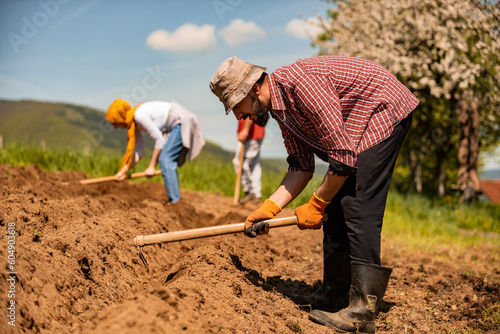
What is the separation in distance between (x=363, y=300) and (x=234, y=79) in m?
1.57

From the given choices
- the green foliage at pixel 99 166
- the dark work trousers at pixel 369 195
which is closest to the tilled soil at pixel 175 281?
the dark work trousers at pixel 369 195

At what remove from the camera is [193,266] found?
120 inches

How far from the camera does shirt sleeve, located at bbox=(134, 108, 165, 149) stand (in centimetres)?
554

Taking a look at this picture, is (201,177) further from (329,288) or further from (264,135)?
(329,288)

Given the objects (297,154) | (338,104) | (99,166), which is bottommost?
(99,166)

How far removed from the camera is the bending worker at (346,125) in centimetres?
245

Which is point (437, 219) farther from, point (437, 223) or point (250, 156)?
point (250, 156)

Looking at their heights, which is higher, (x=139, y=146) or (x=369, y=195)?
(x=139, y=146)

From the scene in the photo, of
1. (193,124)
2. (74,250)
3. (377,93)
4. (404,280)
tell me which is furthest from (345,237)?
(193,124)

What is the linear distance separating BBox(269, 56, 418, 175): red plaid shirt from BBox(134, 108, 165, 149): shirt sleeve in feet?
10.2

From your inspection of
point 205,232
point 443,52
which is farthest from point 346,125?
point 443,52

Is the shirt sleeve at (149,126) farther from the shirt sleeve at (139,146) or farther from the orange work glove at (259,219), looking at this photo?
the orange work glove at (259,219)

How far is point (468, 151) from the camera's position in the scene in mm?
10383

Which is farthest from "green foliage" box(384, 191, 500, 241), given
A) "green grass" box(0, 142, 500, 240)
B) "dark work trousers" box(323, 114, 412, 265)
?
"dark work trousers" box(323, 114, 412, 265)
